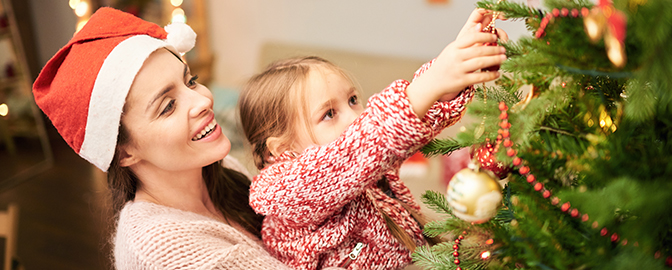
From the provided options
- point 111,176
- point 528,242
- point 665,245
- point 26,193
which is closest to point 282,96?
point 111,176

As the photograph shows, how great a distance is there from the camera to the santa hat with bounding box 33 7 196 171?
0.89 meters

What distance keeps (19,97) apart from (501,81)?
355 cm

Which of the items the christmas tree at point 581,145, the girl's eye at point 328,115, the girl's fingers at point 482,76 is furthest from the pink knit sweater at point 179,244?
the girl's fingers at point 482,76

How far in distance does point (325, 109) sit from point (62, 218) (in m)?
2.47

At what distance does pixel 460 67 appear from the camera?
59cm

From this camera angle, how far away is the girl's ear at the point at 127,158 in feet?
3.30

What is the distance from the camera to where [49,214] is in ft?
9.23

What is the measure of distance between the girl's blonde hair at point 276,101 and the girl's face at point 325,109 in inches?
0.7

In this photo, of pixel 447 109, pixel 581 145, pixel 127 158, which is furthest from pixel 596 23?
pixel 127 158

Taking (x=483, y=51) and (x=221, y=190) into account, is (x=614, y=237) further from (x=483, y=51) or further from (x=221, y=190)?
(x=221, y=190)

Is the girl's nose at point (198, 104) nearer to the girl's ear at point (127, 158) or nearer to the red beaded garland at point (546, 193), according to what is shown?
the girl's ear at point (127, 158)

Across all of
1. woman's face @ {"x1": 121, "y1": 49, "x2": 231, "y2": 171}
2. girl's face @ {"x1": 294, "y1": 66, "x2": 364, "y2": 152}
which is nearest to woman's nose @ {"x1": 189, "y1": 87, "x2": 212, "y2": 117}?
woman's face @ {"x1": 121, "y1": 49, "x2": 231, "y2": 171}

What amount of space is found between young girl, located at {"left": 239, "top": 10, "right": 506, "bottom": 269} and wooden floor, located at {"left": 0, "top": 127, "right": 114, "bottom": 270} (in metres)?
1.50

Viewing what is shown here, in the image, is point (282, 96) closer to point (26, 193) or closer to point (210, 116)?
point (210, 116)
